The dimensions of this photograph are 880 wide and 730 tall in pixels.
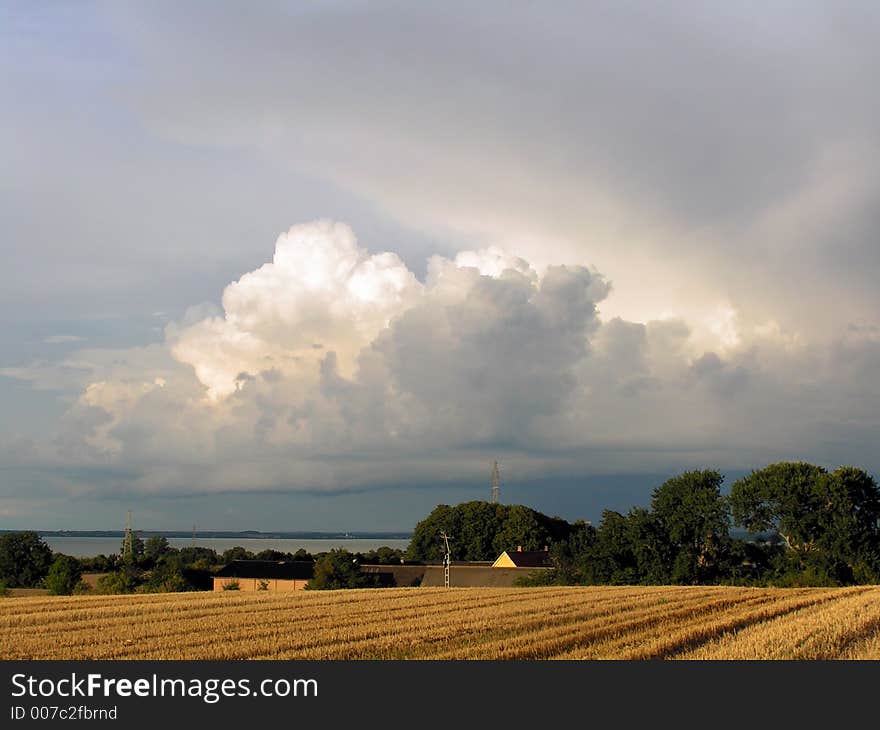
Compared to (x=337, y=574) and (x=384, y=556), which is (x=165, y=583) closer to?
(x=337, y=574)

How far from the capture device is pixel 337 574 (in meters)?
91.4

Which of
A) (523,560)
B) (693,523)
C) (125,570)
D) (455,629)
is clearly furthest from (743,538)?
(455,629)

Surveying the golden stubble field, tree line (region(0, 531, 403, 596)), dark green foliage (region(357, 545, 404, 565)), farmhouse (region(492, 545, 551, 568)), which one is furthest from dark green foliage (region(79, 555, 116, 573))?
the golden stubble field

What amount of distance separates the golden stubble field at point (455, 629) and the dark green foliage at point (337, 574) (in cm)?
4470

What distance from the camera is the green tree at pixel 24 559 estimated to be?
123438 millimetres

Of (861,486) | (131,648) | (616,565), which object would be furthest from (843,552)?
(131,648)

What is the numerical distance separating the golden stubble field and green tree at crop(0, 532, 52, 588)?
86789mm

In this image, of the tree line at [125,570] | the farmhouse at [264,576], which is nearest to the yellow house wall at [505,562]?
the tree line at [125,570]

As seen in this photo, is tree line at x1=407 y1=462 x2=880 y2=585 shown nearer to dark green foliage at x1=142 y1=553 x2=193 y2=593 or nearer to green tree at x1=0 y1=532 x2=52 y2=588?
dark green foliage at x1=142 y1=553 x2=193 y2=593

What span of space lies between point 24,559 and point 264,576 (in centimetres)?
3855

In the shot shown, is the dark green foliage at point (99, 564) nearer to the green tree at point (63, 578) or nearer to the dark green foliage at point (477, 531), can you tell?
the green tree at point (63, 578)

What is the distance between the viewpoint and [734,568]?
94562 millimetres

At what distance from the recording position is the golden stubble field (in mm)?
22859

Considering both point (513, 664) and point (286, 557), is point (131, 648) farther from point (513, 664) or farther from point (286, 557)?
point (286, 557)
